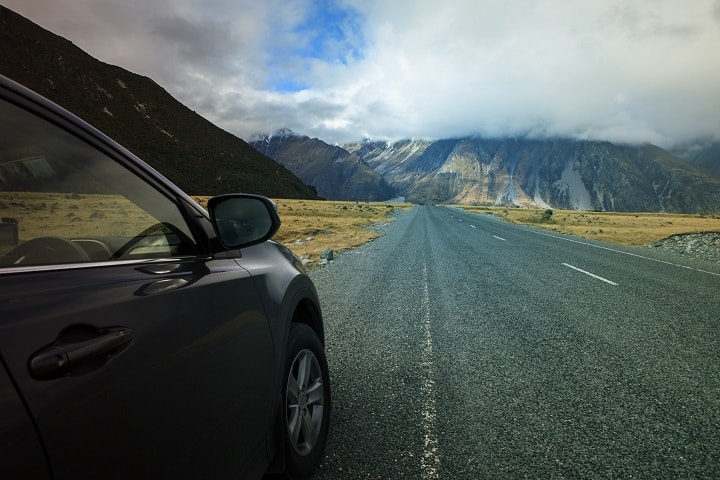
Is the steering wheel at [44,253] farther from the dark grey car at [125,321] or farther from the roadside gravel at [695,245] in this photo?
the roadside gravel at [695,245]

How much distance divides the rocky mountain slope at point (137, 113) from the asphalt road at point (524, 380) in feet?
305

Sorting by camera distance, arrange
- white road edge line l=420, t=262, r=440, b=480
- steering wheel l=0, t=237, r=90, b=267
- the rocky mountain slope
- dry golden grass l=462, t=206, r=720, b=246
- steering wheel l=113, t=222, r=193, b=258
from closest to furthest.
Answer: steering wheel l=0, t=237, r=90, b=267, steering wheel l=113, t=222, r=193, b=258, white road edge line l=420, t=262, r=440, b=480, dry golden grass l=462, t=206, r=720, b=246, the rocky mountain slope

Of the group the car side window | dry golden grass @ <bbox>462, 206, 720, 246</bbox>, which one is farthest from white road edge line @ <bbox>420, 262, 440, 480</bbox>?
dry golden grass @ <bbox>462, 206, 720, 246</bbox>

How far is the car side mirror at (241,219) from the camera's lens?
73.5 inches

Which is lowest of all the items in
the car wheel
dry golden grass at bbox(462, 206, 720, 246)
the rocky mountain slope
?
dry golden grass at bbox(462, 206, 720, 246)

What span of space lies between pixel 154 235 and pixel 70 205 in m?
0.36

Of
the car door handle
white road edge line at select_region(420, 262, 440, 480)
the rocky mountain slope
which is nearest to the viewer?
the car door handle

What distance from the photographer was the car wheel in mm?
2146

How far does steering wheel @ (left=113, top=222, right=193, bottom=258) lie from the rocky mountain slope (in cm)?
9461

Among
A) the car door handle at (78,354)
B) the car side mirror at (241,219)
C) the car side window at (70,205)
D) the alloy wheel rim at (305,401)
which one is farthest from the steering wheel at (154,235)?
the alloy wheel rim at (305,401)

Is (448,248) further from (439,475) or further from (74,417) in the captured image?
(74,417)

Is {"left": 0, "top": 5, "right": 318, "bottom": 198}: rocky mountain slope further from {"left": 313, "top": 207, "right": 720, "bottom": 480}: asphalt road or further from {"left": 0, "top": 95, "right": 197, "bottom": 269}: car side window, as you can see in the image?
{"left": 0, "top": 95, "right": 197, "bottom": 269}: car side window

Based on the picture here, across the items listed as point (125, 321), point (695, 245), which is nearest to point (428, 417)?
point (125, 321)

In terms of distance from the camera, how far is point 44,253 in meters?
1.24
